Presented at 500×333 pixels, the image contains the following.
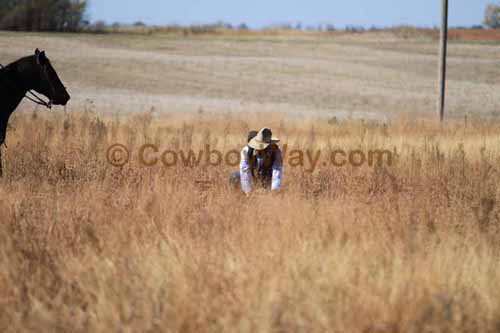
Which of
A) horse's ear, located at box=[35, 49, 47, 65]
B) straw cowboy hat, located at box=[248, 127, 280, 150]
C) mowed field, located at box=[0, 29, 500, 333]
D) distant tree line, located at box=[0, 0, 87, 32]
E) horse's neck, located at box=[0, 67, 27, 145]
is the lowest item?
mowed field, located at box=[0, 29, 500, 333]

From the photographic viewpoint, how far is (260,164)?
29.2ft

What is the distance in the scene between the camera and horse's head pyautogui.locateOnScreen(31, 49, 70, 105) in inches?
364

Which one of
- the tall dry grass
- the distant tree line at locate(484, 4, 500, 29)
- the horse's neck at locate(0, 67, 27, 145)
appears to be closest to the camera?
the tall dry grass

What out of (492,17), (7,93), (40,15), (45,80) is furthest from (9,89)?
(492,17)

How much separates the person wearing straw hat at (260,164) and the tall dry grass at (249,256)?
1.07 ft

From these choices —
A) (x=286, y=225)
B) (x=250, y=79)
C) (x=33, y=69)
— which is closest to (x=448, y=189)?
(x=286, y=225)

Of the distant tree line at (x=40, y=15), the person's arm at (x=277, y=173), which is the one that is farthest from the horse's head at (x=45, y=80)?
the distant tree line at (x=40, y=15)

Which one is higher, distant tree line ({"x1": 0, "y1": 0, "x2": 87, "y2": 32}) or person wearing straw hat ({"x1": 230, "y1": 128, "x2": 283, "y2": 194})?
distant tree line ({"x1": 0, "y1": 0, "x2": 87, "y2": 32})

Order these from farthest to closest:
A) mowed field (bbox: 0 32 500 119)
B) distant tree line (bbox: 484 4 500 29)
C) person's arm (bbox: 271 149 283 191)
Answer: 1. distant tree line (bbox: 484 4 500 29)
2. mowed field (bbox: 0 32 500 119)
3. person's arm (bbox: 271 149 283 191)

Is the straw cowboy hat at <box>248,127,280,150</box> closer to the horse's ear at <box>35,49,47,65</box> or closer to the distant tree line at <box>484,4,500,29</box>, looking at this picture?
the horse's ear at <box>35,49,47,65</box>

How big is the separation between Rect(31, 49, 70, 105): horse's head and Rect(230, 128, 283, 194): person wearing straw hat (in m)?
2.84

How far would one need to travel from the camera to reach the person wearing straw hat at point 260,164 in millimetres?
8352

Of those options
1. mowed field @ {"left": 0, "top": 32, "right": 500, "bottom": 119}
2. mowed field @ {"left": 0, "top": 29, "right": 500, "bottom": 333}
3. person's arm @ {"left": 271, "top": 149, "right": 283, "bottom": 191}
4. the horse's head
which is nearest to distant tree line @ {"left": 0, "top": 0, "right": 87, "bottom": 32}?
mowed field @ {"left": 0, "top": 32, "right": 500, "bottom": 119}

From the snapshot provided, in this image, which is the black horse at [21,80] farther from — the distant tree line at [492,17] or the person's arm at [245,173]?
the distant tree line at [492,17]
